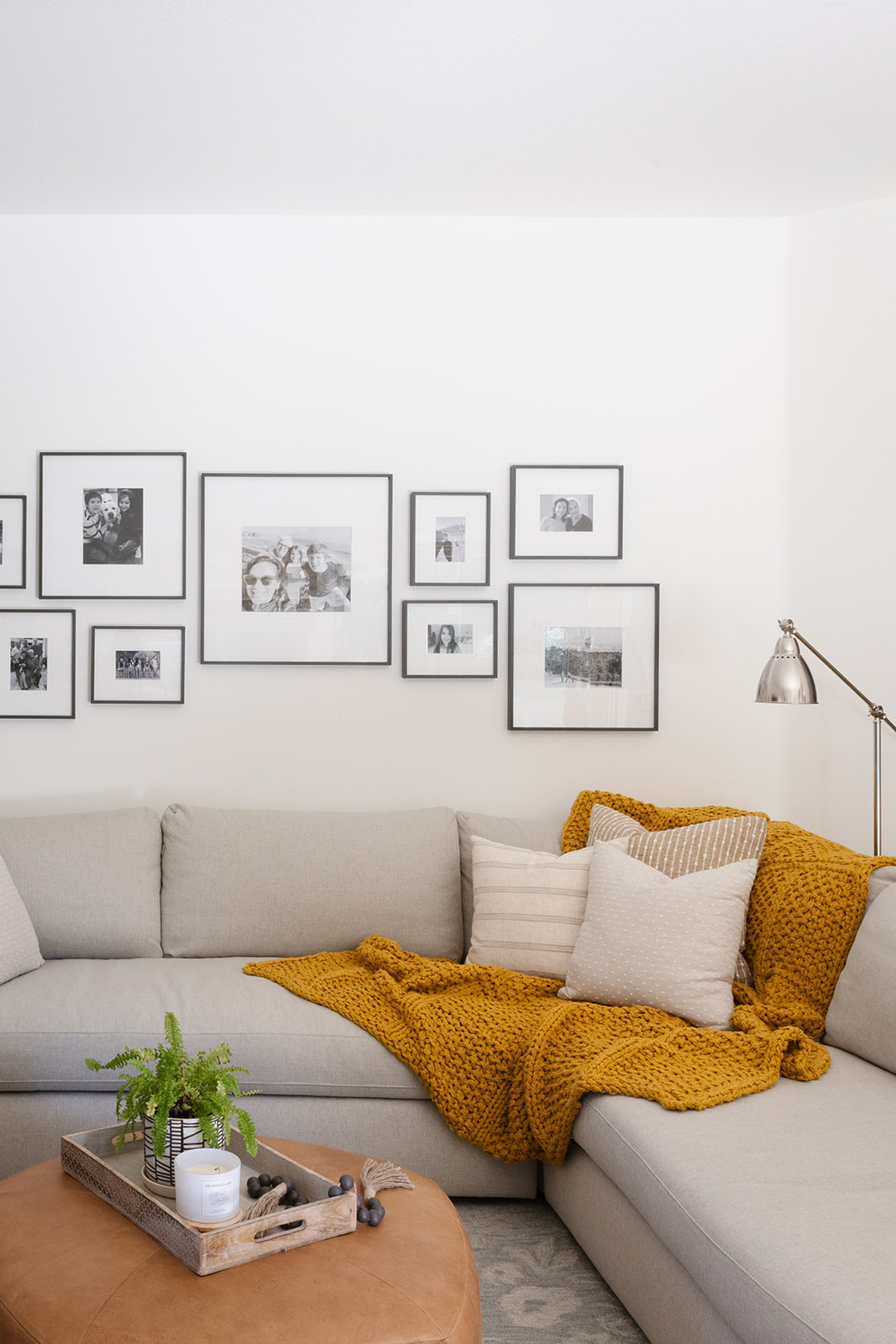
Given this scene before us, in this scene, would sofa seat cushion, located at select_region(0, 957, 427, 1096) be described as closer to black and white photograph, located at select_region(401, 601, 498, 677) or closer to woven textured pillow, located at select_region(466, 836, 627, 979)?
woven textured pillow, located at select_region(466, 836, 627, 979)

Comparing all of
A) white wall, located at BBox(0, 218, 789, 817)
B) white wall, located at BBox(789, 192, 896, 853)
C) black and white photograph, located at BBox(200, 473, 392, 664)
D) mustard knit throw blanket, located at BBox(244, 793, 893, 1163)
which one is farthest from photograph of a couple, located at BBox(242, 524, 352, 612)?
white wall, located at BBox(789, 192, 896, 853)

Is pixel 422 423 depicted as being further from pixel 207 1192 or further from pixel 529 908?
pixel 207 1192

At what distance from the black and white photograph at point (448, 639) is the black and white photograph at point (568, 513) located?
0.77 ft

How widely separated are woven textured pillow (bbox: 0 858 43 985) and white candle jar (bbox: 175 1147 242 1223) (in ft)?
3.91

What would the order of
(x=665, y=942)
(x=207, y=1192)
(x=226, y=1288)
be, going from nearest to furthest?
(x=226, y=1288) → (x=207, y=1192) → (x=665, y=942)

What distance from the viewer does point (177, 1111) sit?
1586 mm

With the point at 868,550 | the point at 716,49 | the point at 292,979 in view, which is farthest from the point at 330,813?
the point at 716,49

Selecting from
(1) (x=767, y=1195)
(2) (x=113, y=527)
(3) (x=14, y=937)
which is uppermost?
(2) (x=113, y=527)

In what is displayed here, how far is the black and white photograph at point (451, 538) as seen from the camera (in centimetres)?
319

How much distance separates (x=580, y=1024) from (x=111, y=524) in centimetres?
210

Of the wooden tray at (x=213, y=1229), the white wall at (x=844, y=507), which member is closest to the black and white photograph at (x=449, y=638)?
the white wall at (x=844, y=507)

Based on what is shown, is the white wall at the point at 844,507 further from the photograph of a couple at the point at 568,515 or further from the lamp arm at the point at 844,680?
the photograph of a couple at the point at 568,515

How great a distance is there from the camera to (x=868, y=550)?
3.09 meters

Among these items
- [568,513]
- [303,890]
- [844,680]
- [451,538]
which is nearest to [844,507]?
[844,680]
